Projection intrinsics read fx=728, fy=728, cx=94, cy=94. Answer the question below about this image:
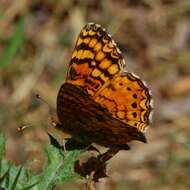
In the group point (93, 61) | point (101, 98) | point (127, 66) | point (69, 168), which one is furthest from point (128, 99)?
point (127, 66)

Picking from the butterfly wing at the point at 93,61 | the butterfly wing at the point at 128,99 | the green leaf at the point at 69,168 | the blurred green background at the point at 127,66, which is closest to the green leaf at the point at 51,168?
the green leaf at the point at 69,168

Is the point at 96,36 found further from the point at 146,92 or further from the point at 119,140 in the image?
the point at 119,140

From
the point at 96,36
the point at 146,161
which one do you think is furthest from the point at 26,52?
the point at 96,36

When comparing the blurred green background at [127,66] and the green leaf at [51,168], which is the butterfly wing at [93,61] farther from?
the blurred green background at [127,66]

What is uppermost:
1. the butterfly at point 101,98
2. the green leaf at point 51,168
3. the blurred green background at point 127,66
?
the blurred green background at point 127,66

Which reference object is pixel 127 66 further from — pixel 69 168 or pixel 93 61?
pixel 69 168
